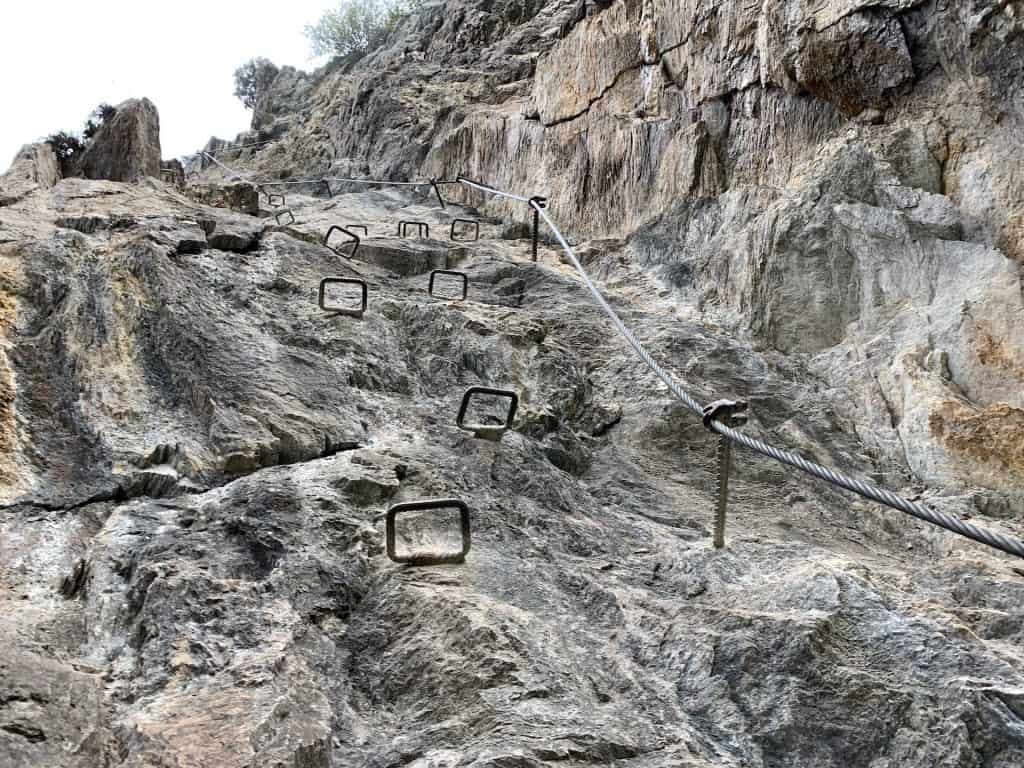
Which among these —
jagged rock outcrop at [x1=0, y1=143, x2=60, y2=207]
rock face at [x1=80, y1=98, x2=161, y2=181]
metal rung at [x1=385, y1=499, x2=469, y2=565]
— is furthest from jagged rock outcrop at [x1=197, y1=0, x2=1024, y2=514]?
rock face at [x1=80, y1=98, x2=161, y2=181]

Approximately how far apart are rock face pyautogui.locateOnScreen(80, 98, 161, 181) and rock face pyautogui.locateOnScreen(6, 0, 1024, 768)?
443 centimetres

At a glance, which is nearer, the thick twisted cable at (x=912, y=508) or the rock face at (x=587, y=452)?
the thick twisted cable at (x=912, y=508)

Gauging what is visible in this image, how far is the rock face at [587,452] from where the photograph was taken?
2.64 metres

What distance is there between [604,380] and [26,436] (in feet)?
11.8

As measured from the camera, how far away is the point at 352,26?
28.4 metres

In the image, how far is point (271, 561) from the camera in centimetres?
323

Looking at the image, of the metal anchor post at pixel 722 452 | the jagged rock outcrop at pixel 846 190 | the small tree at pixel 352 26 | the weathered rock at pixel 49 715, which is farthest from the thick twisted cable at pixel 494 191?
the small tree at pixel 352 26

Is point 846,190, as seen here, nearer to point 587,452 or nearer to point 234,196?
point 587,452

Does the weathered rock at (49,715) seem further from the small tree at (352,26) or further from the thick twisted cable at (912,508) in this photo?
the small tree at (352,26)

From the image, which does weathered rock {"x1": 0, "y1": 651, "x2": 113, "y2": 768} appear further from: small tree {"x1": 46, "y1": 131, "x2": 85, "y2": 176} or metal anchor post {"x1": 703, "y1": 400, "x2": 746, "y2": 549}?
small tree {"x1": 46, "y1": 131, "x2": 85, "y2": 176}

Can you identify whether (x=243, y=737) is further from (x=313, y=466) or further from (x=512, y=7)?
(x=512, y=7)

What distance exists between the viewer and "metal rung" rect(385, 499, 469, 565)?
3.19m

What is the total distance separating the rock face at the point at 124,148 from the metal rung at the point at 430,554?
32.1ft

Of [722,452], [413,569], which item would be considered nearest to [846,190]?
[722,452]
